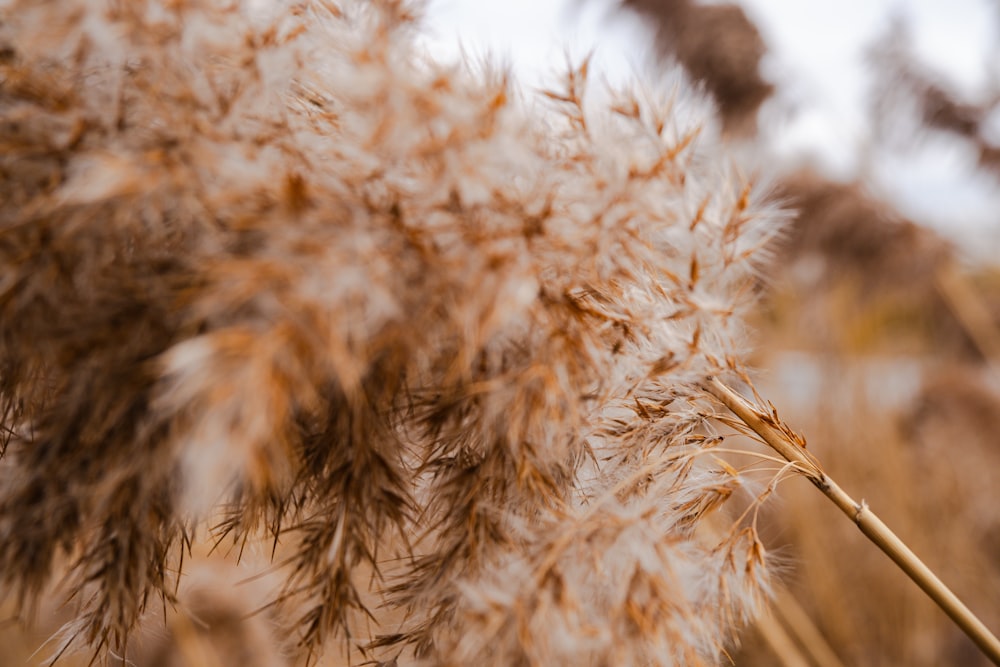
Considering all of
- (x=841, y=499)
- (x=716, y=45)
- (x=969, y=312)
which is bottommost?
(x=969, y=312)

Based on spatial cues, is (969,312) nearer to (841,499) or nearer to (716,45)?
(716,45)

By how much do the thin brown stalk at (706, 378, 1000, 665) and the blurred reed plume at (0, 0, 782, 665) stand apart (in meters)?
0.05

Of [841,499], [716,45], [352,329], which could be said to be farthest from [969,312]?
[352,329]

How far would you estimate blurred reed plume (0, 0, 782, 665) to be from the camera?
48 cm

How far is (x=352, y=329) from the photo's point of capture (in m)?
0.48

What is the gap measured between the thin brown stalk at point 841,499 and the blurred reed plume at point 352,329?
0.16 feet

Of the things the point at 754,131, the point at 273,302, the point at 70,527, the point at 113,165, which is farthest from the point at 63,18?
the point at 754,131

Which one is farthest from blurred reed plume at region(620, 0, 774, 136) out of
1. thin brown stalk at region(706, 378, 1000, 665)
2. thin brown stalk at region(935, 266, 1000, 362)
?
thin brown stalk at region(706, 378, 1000, 665)

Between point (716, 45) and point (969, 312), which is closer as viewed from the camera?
point (716, 45)

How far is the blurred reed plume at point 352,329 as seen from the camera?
478mm

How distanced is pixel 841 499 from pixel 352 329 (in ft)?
1.84

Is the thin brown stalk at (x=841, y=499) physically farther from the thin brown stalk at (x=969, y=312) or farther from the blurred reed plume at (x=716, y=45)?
the thin brown stalk at (x=969, y=312)

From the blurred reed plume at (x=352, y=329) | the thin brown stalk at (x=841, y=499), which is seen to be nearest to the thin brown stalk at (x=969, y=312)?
the thin brown stalk at (x=841, y=499)

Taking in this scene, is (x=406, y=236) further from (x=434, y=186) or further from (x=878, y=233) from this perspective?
(x=878, y=233)
